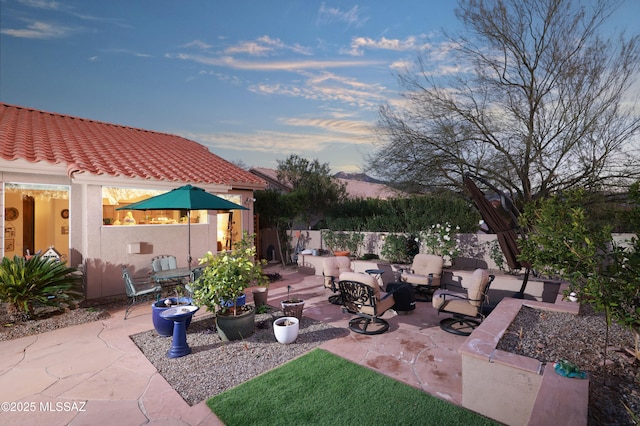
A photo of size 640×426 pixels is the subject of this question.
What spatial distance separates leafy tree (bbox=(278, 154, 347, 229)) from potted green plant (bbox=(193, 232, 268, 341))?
8.88 meters

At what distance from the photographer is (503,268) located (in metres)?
8.45

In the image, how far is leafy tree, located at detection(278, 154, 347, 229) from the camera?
14562 millimetres

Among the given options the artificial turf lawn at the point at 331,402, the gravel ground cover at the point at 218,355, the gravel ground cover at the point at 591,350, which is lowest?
the gravel ground cover at the point at 218,355

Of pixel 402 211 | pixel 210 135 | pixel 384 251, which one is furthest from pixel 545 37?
pixel 210 135

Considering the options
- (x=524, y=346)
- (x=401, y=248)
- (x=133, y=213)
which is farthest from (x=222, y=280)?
(x=133, y=213)

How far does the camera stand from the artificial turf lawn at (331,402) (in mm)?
3238

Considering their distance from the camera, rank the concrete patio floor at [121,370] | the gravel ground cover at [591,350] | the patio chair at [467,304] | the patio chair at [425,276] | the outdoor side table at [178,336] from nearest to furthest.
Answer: the gravel ground cover at [591,350], the concrete patio floor at [121,370], the outdoor side table at [178,336], the patio chair at [467,304], the patio chair at [425,276]

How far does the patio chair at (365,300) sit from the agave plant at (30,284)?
629 centimetres

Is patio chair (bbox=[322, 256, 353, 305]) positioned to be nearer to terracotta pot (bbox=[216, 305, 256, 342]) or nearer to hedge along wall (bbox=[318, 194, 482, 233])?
terracotta pot (bbox=[216, 305, 256, 342])

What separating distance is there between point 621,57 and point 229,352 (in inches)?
513

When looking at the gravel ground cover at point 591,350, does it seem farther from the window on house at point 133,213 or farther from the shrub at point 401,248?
the window on house at point 133,213

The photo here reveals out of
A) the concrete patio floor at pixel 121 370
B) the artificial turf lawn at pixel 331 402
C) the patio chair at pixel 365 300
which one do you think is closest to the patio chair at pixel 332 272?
the concrete patio floor at pixel 121 370

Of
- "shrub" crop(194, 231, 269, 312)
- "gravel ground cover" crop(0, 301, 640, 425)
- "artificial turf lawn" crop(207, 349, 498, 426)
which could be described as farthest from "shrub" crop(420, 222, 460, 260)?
"shrub" crop(194, 231, 269, 312)

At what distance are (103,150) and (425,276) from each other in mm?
10826
